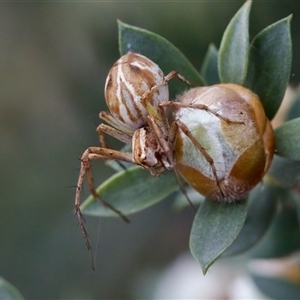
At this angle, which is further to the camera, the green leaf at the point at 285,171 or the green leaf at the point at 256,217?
the green leaf at the point at 256,217

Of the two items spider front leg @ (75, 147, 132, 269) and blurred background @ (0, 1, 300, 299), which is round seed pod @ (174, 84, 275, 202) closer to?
spider front leg @ (75, 147, 132, 269)

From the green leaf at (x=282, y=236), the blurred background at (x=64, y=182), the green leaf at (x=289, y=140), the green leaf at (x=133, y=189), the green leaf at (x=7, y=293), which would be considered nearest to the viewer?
the green leaf at (x=7, y=293)

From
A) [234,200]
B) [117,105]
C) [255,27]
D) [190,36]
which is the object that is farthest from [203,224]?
[190,36]

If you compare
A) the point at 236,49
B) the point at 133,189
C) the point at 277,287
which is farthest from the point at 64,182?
the point at 236,49

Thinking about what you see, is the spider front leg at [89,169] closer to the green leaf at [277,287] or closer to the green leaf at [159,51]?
the green leaf at [159,51]

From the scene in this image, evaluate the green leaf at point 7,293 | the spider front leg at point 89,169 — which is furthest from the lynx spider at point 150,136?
the green leaf at point 7,293

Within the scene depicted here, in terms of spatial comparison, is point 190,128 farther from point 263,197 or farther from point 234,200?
point 263,197
